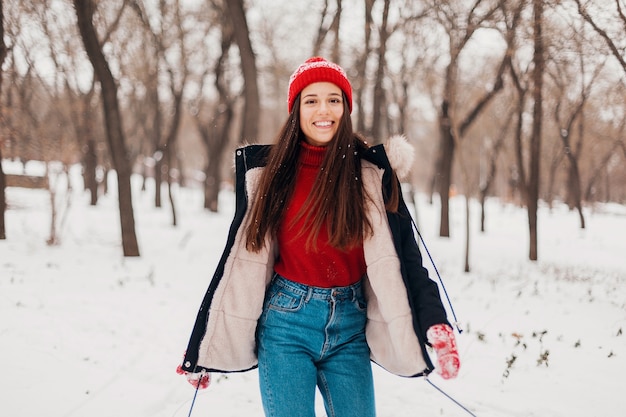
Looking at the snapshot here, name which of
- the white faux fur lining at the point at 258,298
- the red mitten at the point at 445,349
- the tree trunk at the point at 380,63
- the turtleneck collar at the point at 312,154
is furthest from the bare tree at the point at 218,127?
the red mitten at the point at 445,349

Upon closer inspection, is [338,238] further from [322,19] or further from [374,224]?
[322,19]

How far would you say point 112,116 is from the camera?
859cm

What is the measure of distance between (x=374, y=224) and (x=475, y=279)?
7.46 metres

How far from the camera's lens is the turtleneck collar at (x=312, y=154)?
7.66 feet

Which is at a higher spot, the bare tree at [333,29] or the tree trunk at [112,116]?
the bare tree at [333,29]

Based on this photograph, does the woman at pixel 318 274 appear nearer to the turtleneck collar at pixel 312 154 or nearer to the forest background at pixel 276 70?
the turtleneck collar at pixel 312 154

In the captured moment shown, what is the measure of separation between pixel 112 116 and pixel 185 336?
194 inches

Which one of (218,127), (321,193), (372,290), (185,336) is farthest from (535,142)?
(218,127)

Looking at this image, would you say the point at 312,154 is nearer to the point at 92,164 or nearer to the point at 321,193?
the point at 321,193

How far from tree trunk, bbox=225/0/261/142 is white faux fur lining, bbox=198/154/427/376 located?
735 cm

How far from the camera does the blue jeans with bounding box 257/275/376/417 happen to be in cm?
209

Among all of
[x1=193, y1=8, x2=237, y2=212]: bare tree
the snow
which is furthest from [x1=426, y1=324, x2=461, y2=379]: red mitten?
[x1=193, y1=8, x2=237, y2=212]: bare tree

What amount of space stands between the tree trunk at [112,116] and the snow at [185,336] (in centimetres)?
70

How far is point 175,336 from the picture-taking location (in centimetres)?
547
